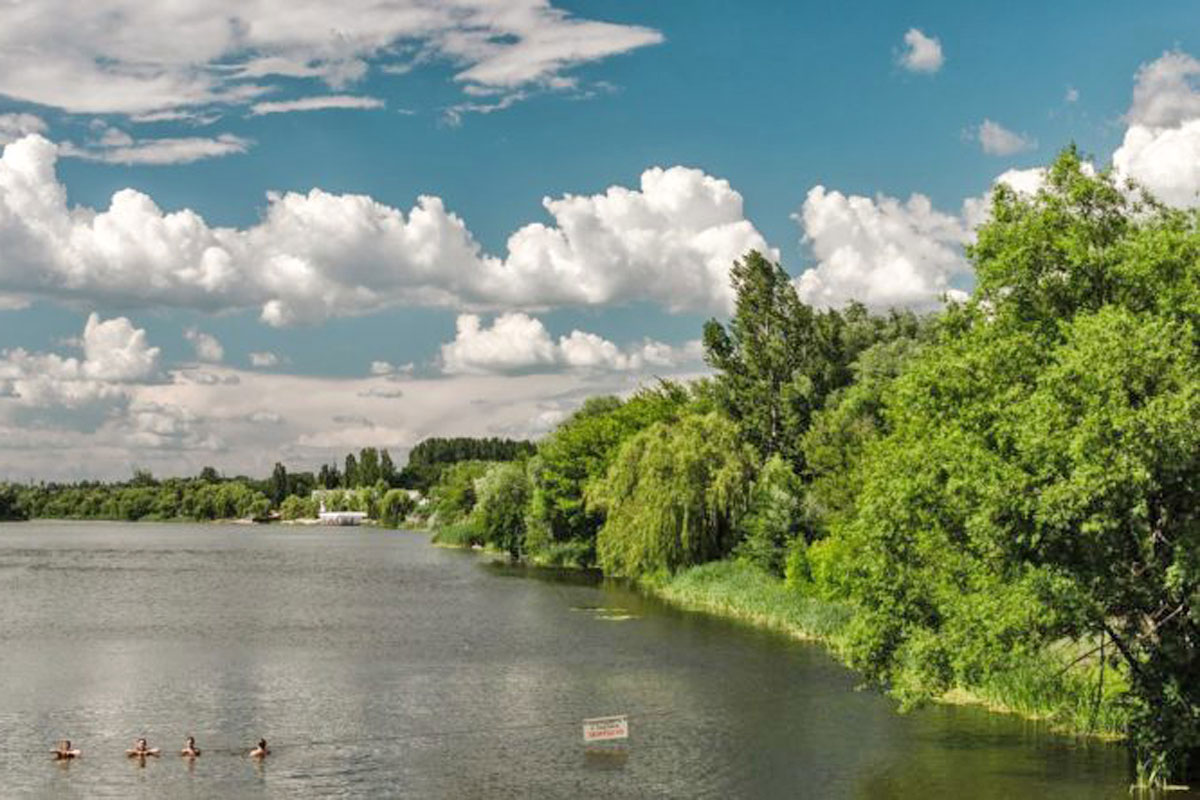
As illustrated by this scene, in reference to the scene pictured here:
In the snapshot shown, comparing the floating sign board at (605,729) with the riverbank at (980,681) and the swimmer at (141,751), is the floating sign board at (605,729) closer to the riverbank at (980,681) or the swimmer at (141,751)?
the riverbank at (980,681)

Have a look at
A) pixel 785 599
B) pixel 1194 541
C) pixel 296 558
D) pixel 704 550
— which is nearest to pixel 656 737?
pixel 1194 541

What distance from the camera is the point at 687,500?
235 ft

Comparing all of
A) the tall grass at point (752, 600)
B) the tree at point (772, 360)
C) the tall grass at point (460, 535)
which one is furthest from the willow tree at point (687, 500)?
the tall grass at point (460, 535)

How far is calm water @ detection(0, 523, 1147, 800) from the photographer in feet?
99.0

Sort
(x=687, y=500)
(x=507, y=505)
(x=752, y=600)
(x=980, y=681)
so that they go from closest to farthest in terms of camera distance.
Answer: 1. (x=980, y=681)
2. (x=752, y=600)
3. (x=687, y=500)
4. (x=507, y=505)

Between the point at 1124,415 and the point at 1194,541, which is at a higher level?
the point at 1124,415

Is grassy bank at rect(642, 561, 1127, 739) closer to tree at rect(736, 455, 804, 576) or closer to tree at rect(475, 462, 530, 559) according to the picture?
tree at rect(736, 455, 804, 576)

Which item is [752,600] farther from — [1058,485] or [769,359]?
[1058,485]

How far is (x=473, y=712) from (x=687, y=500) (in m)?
34.1

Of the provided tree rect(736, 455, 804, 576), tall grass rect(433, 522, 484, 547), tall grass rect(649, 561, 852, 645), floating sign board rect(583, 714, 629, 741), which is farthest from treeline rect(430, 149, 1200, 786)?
tall grass rect(433, 522, 484, 547)

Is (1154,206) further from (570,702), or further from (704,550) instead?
(704,550)

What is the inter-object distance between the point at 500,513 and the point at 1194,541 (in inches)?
3773

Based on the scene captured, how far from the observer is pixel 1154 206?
31.9 meters

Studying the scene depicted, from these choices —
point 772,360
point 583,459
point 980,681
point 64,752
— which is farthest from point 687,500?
point 64,752
